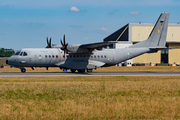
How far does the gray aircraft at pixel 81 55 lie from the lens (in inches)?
1407

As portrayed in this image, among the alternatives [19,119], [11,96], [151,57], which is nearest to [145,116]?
[19,119]

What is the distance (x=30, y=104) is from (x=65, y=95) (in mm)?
2964

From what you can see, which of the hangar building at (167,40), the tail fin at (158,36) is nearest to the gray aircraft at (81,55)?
the tail fin at (158,36)

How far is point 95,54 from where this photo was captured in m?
38.5

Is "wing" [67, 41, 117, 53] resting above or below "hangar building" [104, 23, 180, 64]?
below

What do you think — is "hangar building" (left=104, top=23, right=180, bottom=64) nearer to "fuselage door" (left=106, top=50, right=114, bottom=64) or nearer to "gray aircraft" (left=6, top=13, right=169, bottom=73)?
"gray aircraft" (left=6, top=13, right=169, bottom=73)

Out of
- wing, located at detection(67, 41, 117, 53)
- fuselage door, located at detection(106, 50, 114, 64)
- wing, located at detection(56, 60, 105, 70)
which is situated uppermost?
wing, located at detection(67, 41, 117, 53)

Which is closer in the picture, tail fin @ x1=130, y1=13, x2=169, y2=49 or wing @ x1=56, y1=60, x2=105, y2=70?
wing @ x1=56, y1=60, x2=105, y2=70

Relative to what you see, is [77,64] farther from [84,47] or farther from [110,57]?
[110,57]

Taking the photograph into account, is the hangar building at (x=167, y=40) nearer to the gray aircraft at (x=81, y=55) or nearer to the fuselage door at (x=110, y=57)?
the gray aircraft at (x=81, y=55)

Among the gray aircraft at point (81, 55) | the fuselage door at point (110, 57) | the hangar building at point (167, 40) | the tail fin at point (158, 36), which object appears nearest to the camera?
the gray aircraft at point (81, 55)

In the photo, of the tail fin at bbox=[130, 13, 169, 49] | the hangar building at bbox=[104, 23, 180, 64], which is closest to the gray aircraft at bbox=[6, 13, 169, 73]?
the tail fin at bbox=[130, 13, 169, 49]

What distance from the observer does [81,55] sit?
3750 cm

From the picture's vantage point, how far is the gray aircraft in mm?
35750
